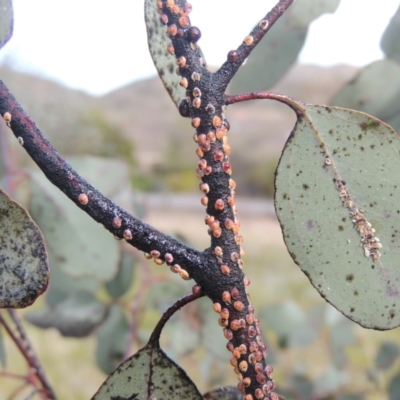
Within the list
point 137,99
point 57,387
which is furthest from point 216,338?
point 137,99

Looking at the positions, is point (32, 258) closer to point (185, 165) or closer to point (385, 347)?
point (385, 347)

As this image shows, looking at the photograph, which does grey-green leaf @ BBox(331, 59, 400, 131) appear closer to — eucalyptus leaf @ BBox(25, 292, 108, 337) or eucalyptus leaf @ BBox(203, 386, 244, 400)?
eucalyptus leaf @ BBox(203, 386, 244, 400)

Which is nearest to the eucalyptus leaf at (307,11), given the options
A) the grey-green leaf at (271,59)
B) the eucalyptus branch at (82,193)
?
the grey-green leaf at (271,59)

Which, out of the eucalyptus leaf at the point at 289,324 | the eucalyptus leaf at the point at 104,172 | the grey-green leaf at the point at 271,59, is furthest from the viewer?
the eucalyptus leaf at the point at 289,324

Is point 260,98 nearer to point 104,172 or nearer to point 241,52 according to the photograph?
point 241,52

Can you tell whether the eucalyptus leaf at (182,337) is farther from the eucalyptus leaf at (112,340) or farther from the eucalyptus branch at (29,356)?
the eucalyptus branch at (29,356)


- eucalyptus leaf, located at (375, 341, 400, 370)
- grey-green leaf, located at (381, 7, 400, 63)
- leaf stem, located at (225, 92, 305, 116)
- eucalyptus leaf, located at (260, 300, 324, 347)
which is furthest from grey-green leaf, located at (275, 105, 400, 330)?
eucalyptus leaf, located at (375, 341, 400, 370)

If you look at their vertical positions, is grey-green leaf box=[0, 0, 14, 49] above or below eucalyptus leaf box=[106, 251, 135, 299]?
above

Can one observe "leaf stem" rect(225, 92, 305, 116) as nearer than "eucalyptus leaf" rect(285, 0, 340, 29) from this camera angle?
Yes
